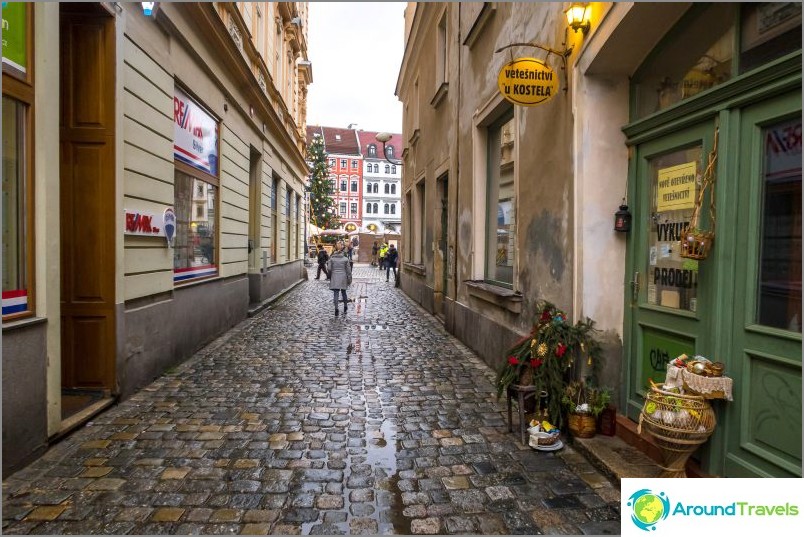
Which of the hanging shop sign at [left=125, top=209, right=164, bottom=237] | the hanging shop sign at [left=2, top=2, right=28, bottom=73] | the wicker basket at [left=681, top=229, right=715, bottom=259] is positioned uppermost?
the hanging shop sign at [left=2, top=2, right=28, bottom=73]

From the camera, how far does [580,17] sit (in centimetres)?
442

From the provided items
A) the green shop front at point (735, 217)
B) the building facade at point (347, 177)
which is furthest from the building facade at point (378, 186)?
the green shop front at point (735, 217)

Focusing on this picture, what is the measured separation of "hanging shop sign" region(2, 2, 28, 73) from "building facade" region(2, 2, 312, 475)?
0.01 meters

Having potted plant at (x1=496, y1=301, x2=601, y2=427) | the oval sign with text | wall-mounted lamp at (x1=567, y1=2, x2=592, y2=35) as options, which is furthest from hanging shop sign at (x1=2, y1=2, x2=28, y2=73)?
potted plant at (x1=496, y1=301, x2=601, y2=427)

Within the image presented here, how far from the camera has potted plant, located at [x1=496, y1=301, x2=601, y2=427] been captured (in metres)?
4.31

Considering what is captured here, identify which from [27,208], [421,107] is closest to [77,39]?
[27,208]

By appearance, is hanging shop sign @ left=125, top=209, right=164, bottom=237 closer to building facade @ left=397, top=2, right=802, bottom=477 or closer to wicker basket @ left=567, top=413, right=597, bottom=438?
building facade @ left=397, top=2, right=802, bottom=477

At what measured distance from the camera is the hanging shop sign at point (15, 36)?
3545mm

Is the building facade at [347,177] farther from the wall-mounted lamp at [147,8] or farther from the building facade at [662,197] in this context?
the wall-mounted lamp at [147,8]

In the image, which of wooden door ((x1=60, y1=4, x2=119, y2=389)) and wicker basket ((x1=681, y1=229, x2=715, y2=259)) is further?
wooden door ((x1=60, y1=4, x2=119, y2=389))

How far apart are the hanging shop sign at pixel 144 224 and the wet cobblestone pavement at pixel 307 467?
1751 millimetres

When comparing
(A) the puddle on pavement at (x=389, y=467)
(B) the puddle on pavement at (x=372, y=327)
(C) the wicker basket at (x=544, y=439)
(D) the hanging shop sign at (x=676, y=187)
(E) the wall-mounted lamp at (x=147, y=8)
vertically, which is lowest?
(A) the puddle on pavement at (x=389, y=467)

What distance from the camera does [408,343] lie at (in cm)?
870
